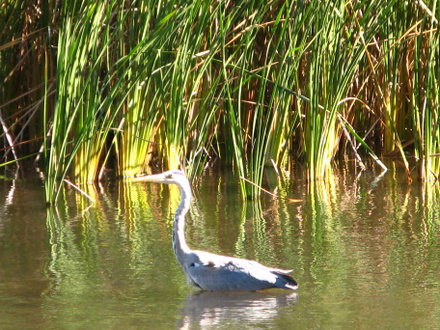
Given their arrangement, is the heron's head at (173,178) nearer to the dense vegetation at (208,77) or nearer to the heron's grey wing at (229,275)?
the heron's grey wing at (229,275)

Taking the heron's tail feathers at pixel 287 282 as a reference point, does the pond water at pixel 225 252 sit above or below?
below

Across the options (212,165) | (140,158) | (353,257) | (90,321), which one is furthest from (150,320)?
(212,165)

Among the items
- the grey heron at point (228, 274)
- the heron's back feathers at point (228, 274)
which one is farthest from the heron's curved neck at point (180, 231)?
the heron's back feathers at point (228, 274)

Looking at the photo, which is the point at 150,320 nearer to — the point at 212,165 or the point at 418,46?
the point at 418,46

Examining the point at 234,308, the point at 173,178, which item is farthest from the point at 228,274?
the point at 173,178

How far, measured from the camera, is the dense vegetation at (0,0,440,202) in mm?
A: 6934

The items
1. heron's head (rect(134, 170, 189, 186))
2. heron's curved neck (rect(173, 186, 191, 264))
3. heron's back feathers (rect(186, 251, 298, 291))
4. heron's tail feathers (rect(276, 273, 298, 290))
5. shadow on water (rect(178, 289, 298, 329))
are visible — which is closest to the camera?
shadow on water (rect(178, 289, 298, 329))

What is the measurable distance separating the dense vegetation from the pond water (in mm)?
330

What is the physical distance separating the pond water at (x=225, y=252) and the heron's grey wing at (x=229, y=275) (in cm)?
6

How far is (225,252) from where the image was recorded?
5824 millimetres

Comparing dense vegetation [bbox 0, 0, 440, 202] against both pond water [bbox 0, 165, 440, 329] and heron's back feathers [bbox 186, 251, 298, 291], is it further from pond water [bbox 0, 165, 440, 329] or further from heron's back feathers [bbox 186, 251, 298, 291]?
heron's back feathers [bbox 186, 251, 298, 291]

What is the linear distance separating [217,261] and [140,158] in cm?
340

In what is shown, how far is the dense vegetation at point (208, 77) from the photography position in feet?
22.7

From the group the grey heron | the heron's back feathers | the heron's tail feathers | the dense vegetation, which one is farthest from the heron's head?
the dense vegetation
